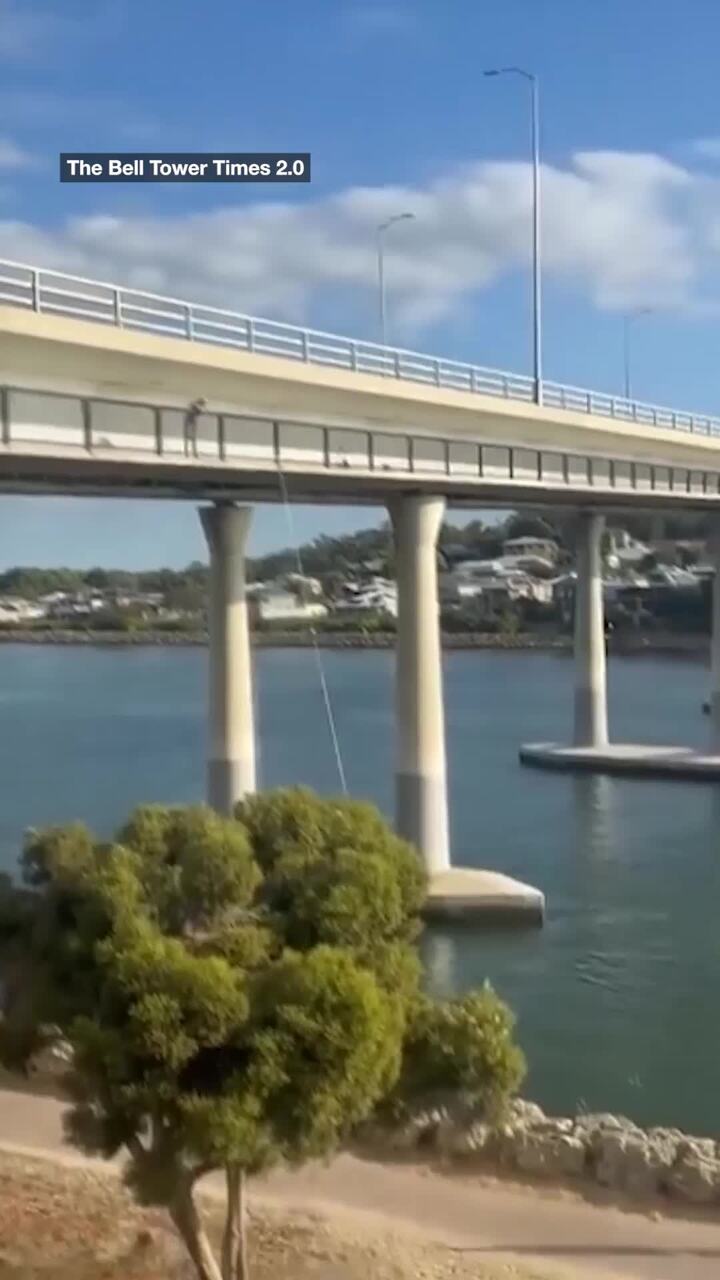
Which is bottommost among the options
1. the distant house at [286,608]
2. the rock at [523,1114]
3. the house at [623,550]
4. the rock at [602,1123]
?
the rock at [602,1123]

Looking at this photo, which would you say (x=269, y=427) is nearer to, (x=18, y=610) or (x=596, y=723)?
(x=596, y=723)

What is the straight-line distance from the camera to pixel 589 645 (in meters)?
42.9

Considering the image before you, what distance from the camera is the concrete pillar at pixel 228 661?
26.9 meters

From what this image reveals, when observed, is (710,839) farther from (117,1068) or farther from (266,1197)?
(117,1068)

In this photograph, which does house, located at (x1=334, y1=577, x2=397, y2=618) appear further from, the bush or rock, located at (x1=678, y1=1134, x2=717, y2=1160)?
the bush

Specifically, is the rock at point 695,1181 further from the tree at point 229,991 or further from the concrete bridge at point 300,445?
the concrete bridge at point 300,445

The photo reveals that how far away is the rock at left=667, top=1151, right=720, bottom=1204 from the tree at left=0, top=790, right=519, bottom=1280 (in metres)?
4.17

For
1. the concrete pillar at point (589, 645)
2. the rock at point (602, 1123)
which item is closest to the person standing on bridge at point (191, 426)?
the rock at point (602, 1123)

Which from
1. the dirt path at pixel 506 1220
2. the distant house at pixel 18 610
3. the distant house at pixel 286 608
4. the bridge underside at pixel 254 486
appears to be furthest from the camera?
the distant house at pixel 18 610

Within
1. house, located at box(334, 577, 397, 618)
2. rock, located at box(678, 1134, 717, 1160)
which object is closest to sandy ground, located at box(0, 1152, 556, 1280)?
rock, located at box(678, 1134, 717, 1160)

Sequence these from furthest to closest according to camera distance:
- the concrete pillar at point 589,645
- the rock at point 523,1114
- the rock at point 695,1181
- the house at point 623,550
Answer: the house at point 623,550 → the concrete pillar at point 589,645 → the rock at point 523,1114 → the rock at point 695,1181

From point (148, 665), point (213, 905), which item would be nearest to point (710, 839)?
point (213, 905)

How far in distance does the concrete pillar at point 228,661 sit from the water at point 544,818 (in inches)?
187

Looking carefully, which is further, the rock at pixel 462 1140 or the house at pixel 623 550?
the house at pixel 623 550
